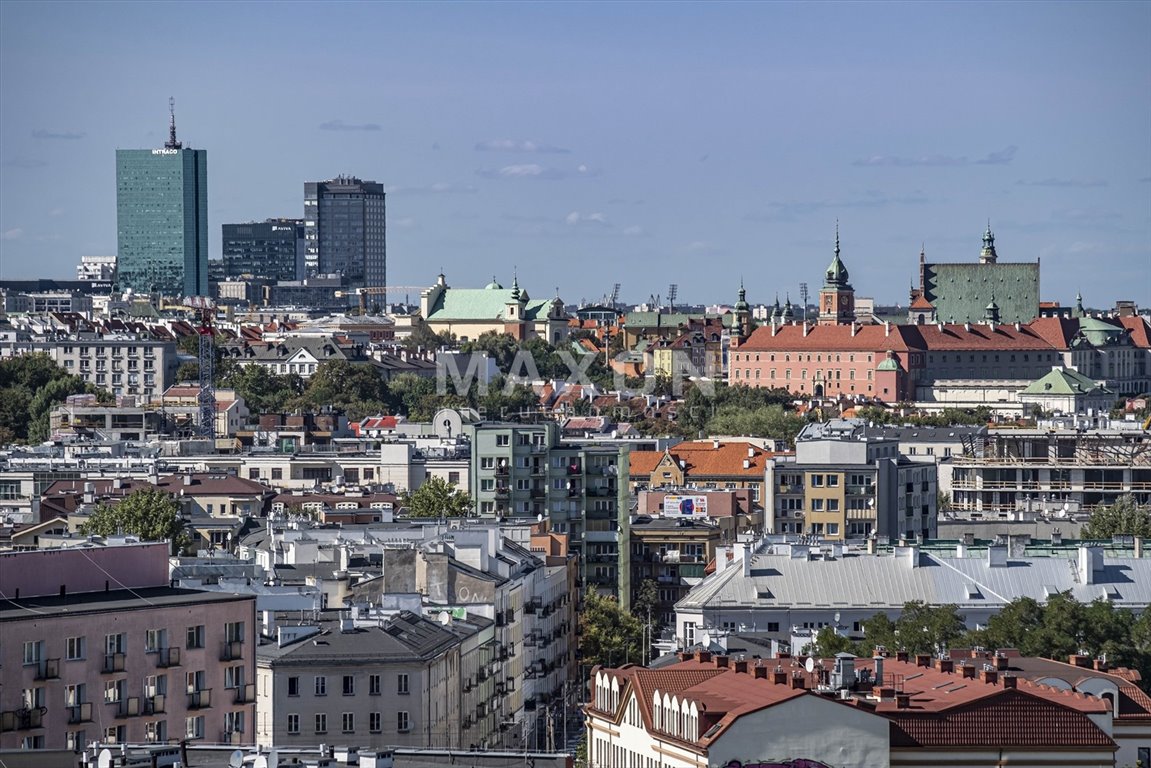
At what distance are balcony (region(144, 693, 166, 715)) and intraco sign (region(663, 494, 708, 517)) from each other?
47827mm

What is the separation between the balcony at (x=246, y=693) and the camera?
38031 mm

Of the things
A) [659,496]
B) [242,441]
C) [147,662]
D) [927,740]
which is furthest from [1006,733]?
[242,441]

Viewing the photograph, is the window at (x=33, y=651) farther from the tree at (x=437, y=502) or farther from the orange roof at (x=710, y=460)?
the orange roof at (x=710, y=460)

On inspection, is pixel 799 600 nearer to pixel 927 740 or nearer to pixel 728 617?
pixel 728 617

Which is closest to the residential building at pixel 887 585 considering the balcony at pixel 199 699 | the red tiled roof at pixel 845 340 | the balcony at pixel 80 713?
the balcony at pixel 199 699

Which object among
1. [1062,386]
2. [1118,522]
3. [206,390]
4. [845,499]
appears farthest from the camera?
[1062,386]

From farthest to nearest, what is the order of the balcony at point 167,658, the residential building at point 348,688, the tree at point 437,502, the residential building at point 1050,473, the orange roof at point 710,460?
the orange roof at point 710,460, the residential building at point 1050,473, the tree at point 437,502, the residential building at point 348,688, the balcony at point 167,658

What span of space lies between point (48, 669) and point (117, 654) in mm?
1123

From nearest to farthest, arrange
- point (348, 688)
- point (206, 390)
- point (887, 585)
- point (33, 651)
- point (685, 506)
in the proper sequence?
point (33, 651) → point (348, 688) → point (887, 585) → point (685, 506) → point (206, 390)

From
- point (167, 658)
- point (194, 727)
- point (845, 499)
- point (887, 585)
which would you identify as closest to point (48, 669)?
point (167, 658)

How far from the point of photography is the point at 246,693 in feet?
125

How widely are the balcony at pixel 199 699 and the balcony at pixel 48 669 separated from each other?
2.35 m

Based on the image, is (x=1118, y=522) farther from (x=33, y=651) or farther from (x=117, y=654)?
(x=33, y=651)

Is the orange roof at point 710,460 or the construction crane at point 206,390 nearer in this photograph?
the orange roof at point 710,460
